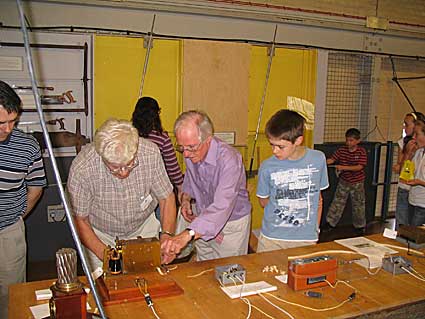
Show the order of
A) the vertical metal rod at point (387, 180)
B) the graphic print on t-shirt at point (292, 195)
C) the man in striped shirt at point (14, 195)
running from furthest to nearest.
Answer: the vertical metal rod at point (387, 180), the graphic print on t-shirt at point (292, 195), the man in striped shirt at point (14, 195)

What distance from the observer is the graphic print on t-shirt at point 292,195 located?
2.33 meters

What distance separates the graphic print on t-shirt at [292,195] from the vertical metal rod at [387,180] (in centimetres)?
362

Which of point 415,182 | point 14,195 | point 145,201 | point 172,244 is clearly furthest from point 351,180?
point 14,195

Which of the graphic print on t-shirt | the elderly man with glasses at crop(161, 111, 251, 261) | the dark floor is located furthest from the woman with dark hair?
the graphic print on t-shirt

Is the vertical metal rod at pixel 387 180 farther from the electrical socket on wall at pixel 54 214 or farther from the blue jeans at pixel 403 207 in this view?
the electrical socket on wall at pixel 54 214

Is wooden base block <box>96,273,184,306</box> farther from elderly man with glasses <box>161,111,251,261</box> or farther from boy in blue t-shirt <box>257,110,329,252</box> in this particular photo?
boy in blue t-shirt <box>257,110,329,252</box>

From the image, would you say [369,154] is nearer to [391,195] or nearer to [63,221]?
[391,195]

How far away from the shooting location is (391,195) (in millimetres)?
5910

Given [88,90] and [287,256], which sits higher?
[88,90]

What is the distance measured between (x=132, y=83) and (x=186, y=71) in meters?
0.52

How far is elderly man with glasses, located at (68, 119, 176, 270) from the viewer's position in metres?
1.95

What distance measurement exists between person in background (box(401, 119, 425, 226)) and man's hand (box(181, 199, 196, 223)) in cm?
215

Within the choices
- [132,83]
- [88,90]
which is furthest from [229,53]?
[88,90]

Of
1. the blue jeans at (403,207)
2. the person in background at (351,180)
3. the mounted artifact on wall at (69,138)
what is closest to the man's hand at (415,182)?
the blue jeans at (403,207)
